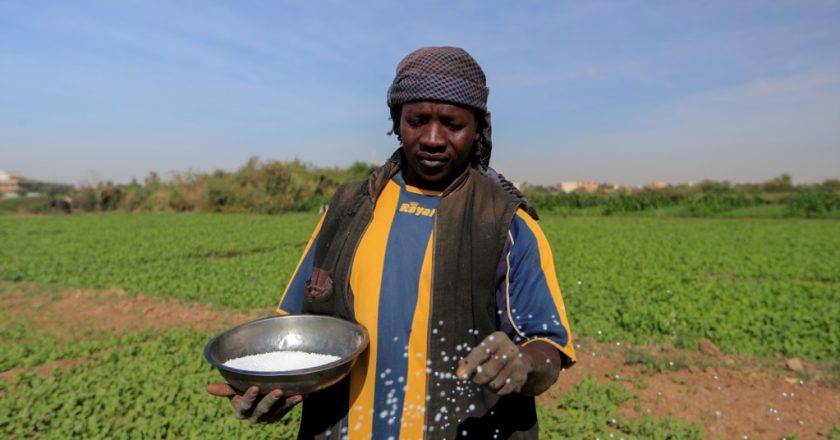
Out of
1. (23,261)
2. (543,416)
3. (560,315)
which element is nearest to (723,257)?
(543,416)

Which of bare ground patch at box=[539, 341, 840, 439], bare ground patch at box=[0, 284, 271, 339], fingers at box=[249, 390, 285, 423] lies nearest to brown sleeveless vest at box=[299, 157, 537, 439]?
fingers at box=[249, 390, 285, 423]

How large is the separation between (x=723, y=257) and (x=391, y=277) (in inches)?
615

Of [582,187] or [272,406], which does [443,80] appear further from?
[582,187]

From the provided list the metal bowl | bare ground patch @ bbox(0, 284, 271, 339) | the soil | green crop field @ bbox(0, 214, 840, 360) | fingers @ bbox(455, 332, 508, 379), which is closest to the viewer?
fingers @ bbox(455, 332, 508, 379)

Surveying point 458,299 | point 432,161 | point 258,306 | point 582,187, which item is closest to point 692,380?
point 458,299

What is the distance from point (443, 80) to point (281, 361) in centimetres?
106

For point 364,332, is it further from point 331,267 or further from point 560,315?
point 560,315

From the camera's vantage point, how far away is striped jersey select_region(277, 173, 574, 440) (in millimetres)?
1589

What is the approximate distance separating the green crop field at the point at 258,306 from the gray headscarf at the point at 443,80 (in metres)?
3.62

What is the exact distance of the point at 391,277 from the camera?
5.48 feet

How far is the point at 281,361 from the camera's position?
1.85m

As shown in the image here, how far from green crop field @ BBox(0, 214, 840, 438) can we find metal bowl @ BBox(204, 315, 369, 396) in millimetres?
2945

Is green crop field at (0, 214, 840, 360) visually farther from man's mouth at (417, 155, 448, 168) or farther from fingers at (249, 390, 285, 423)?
fingers at (249, 390, 285, 423)

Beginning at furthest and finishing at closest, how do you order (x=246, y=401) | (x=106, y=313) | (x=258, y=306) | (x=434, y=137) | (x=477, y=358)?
(x=258, y=306) → (x=106, y=313) → (x=434, y=137) → (x=246, y=401) → (x=477, y=358)
